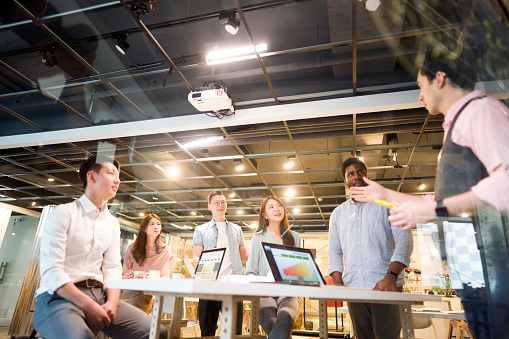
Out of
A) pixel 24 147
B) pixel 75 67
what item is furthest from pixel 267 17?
pixel 24 147

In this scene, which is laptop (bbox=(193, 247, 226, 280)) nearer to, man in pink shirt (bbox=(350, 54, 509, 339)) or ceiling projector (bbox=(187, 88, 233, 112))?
man in pink shirt (bbox=(350, 54, 509, 339))

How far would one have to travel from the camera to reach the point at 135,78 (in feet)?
13.8

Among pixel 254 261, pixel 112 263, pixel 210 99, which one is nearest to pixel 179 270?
pixel 210 99

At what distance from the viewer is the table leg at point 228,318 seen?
971 millimetres

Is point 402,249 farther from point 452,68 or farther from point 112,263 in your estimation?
point 112,263

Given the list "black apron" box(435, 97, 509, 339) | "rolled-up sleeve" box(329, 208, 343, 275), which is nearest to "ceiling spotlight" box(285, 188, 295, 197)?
"rolled-up sleeve" box(329, 208, 343, 275)

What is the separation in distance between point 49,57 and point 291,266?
13.4 ft

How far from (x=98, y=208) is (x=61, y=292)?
0.47 meters

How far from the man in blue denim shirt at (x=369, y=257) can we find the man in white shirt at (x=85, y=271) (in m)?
1.01

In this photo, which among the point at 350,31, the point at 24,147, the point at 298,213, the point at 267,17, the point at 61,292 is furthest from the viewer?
the point at 298,213

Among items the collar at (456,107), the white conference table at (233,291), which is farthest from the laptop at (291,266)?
the collar at (456,107)

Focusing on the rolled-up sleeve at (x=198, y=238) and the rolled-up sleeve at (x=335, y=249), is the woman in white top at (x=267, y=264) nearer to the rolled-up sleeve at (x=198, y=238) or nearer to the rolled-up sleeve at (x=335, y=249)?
the rolled-up sleeve at (x=335, y=249)

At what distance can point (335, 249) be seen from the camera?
6.45 feet

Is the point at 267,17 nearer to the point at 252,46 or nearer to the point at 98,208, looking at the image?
the point at 252,46
